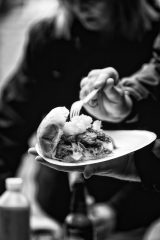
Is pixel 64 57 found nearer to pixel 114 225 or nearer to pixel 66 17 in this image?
pixel 66 17

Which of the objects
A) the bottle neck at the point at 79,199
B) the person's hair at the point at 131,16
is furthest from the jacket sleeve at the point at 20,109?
the bottle neck at the point at 79,199

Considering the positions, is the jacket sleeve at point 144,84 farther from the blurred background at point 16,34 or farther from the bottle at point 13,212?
the blurred background at point 16,34

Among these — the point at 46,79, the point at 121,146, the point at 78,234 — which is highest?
the point at 121,146

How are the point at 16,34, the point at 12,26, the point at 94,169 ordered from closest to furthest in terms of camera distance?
the point at 94,169 → the point at 16,34 → the point at 12,26

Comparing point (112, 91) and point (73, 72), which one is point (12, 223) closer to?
point (112, 91)

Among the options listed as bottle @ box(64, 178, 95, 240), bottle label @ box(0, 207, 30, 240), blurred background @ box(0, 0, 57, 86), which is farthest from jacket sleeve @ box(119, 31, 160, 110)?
blurred background @ box(0, 0, 57, 86)

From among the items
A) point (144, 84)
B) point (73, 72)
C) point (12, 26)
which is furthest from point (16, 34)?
point (144, 84)

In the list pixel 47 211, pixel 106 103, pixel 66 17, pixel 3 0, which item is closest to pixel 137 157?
pixel 106 103
